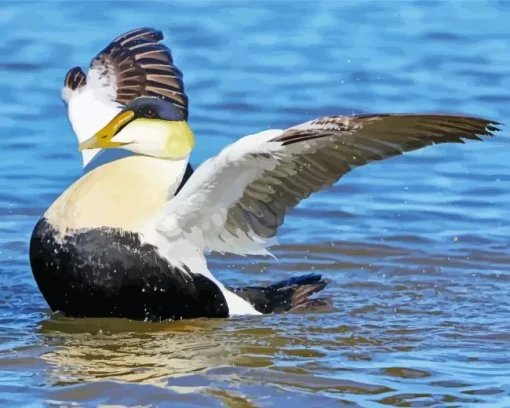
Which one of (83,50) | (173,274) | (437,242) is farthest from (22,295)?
(83,50)

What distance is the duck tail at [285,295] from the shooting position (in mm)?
8055

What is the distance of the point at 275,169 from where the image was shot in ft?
24.2

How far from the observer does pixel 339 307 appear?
8.24 m

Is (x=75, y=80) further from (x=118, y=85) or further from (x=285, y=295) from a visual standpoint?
(x=285, y=295)

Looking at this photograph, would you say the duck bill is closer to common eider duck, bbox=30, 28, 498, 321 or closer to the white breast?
common eider duck, bbox=30, 28, 498, 321

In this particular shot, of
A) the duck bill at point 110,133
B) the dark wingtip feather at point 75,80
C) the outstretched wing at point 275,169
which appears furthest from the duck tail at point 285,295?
the dark wingtip feather at point 75,80

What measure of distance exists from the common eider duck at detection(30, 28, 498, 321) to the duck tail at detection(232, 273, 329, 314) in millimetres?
140

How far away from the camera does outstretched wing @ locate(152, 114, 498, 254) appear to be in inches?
275

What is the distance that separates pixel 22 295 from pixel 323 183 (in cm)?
192

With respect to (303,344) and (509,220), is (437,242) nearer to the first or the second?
(509,220)

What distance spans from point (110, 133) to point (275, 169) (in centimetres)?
84

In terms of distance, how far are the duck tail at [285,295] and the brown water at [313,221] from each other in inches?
3.4

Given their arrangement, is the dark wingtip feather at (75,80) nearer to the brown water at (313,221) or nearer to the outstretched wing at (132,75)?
the outstretched wing at (132,75)

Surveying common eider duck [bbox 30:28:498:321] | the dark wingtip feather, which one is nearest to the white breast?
common eider duck [bbox 30:28:498:321]
